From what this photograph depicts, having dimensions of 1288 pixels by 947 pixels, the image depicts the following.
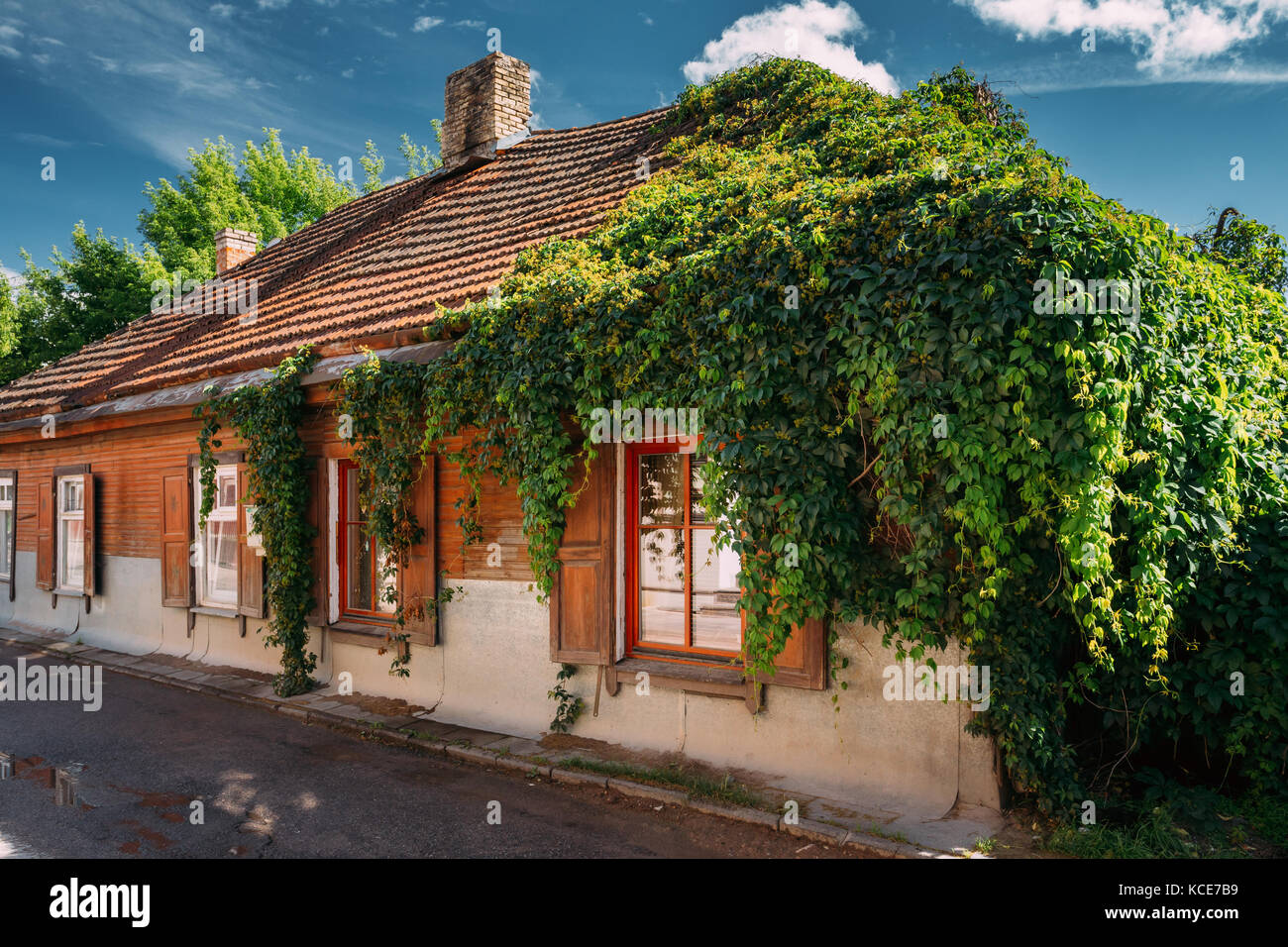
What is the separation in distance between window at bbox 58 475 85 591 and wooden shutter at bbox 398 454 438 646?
294 inches

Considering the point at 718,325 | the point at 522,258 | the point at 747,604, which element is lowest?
the point at 747,604

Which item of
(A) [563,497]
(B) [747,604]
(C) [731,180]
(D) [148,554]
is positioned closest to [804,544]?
(B) [747,604]

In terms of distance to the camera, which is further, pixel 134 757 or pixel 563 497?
pixel 134 757

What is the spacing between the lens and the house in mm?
5742

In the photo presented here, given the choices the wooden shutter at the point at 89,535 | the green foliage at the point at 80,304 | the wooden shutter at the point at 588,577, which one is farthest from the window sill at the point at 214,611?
the green foliage at the point at 80,304

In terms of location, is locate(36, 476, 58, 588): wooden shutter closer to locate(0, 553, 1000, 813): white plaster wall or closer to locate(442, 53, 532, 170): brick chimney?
locate(0, 553, 1000, 813): white plaster wall

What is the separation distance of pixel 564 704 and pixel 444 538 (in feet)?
6.80

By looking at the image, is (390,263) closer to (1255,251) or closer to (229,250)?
(229,250)

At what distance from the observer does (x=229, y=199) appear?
29.2 metres

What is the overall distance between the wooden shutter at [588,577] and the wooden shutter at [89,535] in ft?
28.8

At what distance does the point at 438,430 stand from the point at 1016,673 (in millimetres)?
4656

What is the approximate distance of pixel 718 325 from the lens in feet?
17.9

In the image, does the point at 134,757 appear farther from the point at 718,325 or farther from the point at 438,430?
the point at 718,325

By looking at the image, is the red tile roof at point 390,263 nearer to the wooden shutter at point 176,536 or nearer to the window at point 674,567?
the wooden shutter at point 176,536
